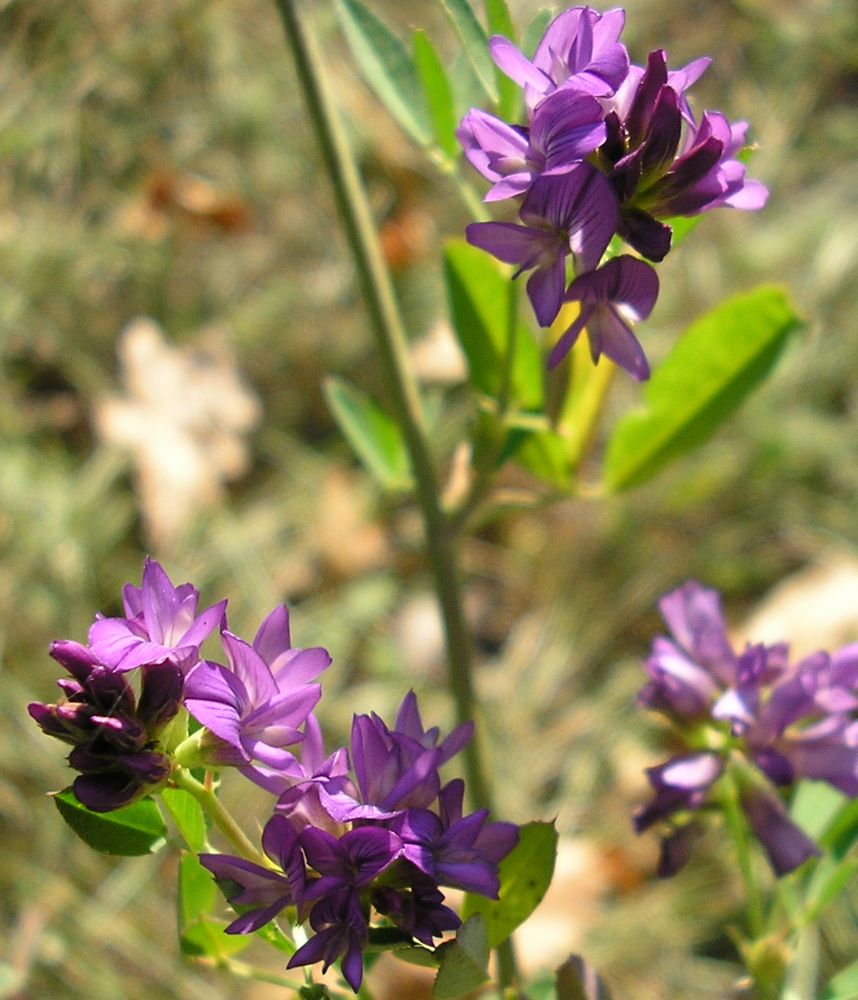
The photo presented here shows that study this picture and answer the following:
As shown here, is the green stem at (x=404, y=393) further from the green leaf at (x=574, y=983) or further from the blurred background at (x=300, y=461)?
the blurred background at (x=300, y=461)

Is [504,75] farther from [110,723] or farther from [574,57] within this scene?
[110,723]

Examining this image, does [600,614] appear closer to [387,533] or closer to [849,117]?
[387,533]

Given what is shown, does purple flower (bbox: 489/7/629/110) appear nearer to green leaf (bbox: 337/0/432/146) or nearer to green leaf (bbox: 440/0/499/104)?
green leaf (bbox: 440/0/499/104)

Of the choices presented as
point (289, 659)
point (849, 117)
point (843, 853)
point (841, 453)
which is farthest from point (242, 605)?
point (849, 117)

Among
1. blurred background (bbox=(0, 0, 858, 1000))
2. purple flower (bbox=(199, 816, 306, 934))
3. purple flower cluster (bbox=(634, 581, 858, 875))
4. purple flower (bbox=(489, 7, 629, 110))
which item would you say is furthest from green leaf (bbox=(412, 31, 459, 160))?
blurred background (bbox=(0, 0, 858, 1000))

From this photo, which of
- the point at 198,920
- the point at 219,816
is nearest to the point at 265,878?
the point at 219,816

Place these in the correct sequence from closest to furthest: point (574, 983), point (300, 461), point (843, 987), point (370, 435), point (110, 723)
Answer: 1. point (110, 723)
2. point (574, 983)
3. point (843, 987)
4. point (370, 435)
5. point (300, 461)
